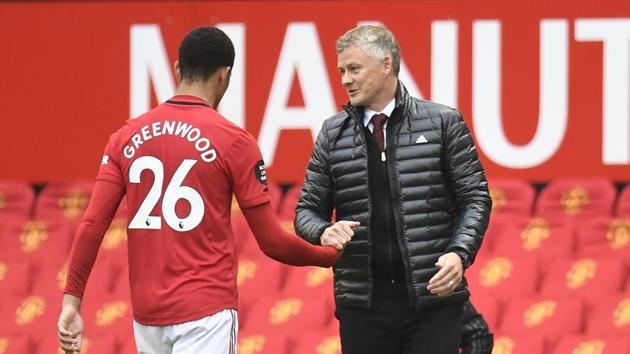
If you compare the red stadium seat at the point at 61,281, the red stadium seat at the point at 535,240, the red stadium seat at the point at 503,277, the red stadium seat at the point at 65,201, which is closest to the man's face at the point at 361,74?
the red stadium seat at the point at 503,277

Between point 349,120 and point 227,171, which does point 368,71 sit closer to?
point 349,120

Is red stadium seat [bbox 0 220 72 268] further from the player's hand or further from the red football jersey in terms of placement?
the red football jersey

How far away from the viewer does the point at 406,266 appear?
11.9 feet

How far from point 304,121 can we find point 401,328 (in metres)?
3.54

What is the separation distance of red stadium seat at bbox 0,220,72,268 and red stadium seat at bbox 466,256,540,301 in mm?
2276

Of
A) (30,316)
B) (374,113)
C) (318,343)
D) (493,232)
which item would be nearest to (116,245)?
(30,316)

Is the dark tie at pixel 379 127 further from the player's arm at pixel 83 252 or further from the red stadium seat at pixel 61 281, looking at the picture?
the red stadium seat at pixel 61 281

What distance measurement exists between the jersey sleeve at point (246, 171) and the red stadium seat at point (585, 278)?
9.25ft

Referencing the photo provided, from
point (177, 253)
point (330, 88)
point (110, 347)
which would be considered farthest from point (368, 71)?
point (330, 88)

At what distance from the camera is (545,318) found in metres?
5.57

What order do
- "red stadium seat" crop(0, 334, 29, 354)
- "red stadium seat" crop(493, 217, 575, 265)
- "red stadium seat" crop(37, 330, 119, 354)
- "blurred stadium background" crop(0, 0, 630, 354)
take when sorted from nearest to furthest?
1. "red stadium seat" crop(37, 330, 119, 354)
2. "red stadium seat" crop(0, 334, 29, 354)
3. "blurred stadium background" crop(0, 0, 630, 354)
4. "red stadium seat" crop(493, 217, 575, 265)

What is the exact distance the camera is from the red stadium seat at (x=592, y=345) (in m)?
5.27

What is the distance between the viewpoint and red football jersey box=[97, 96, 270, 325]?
3.30 metres

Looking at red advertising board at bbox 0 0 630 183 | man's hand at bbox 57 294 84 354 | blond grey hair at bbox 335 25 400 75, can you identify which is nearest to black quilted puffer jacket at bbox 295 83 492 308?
blond grey hair at bbox 335 25 400 75
